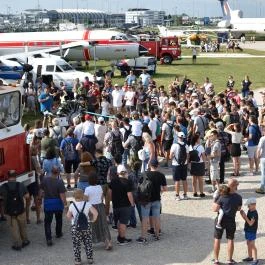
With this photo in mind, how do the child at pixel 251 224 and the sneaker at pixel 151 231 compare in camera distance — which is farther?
the sneaker at pixel 151 231

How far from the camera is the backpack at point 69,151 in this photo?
43.3ft

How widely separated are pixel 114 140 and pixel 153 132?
1.68 meters

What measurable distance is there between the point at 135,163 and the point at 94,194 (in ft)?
5.49

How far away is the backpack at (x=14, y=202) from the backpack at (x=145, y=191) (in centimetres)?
208

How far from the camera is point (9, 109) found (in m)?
10.8

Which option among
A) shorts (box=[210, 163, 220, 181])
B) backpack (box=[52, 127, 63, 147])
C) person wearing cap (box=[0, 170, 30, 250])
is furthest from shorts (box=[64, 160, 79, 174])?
person wearing cap (box=[0, 170, 30, 250])

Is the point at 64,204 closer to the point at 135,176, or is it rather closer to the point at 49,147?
the point at 135,176

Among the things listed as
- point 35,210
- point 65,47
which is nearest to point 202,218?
point 35,210

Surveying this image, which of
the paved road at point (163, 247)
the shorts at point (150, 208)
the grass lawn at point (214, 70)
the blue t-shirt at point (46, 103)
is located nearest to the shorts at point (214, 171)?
the paved road at point (163, 247)

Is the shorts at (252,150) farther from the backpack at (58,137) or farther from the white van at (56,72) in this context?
the white van at (56,72)

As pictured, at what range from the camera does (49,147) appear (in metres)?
12.4

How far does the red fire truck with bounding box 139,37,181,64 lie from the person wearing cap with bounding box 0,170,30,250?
3413 centimetres

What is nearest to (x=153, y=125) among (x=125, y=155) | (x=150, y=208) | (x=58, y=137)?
(x=125, y=155)

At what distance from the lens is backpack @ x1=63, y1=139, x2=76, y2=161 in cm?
1321
